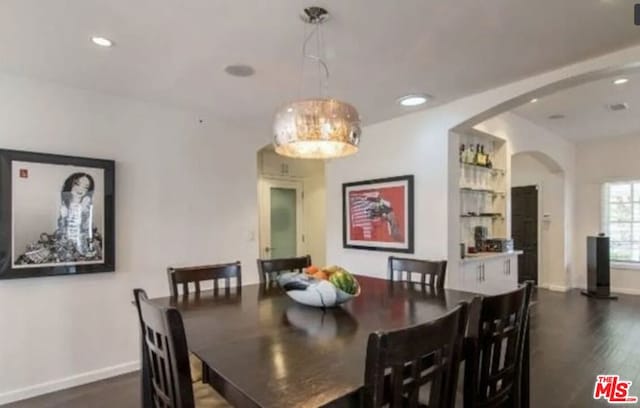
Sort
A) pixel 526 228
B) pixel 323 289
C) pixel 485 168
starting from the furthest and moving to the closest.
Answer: pixel 526 228, pixel 485 168, pixel 323 289

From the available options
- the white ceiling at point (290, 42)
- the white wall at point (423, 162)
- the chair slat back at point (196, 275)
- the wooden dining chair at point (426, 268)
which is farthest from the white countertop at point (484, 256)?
the chair slat back at point (196, 275)

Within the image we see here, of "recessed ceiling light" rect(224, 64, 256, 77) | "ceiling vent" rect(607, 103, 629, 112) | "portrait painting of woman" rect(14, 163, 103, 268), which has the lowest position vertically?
"portrait painting of woman" rect(14, 163, 103, 268)

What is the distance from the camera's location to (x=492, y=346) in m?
1.56

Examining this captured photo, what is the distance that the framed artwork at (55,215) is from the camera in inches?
110

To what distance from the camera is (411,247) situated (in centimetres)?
395

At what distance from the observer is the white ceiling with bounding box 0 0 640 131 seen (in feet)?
6.40

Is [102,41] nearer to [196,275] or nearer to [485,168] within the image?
[196,275]

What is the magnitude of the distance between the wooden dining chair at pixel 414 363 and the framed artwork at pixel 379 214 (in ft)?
8.94

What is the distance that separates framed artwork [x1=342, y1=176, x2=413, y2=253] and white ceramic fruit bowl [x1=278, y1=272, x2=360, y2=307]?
213cm

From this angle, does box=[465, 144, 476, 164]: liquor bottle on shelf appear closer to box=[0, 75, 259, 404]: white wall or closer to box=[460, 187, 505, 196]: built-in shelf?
box=[460, 187, 505, 196]: built-in shelf

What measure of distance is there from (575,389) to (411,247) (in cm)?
175

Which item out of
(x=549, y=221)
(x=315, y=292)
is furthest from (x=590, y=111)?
(x=315, y=292)

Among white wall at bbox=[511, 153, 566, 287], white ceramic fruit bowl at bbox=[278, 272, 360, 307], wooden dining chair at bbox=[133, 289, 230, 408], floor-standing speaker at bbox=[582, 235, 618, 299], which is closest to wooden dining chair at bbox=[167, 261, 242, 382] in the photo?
white ceramic fruit bowl at bbox=[278, 272, 360, 307]

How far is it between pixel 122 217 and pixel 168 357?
8.04 feet
